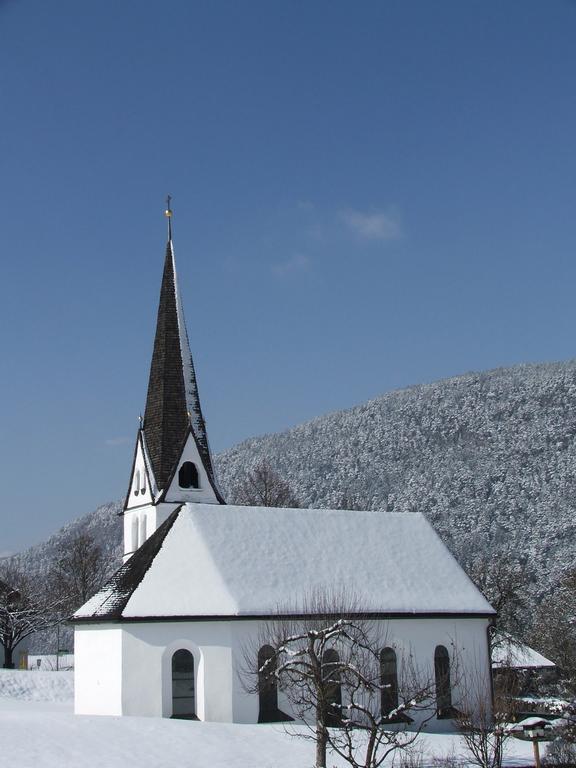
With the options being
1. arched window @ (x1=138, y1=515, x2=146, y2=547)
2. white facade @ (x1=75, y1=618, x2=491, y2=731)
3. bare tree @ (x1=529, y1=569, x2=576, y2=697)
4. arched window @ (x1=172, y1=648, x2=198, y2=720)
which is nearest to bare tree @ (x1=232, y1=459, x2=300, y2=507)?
bare tree @ (x1=529, y1=569, x2=576, y2=697)

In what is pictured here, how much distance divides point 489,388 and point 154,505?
399 feet

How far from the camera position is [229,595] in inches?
1296

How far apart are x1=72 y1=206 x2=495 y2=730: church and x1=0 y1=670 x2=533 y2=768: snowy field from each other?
223 cm

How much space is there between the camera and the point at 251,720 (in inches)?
1250

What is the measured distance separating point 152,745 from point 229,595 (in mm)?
6952

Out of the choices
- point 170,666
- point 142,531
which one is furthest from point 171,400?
point 170,666

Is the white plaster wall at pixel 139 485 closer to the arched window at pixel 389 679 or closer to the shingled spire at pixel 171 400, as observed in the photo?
the shingled spire at pixel 171 400

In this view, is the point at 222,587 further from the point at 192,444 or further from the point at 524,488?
the point at 524,488

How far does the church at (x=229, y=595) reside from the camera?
3197 cm

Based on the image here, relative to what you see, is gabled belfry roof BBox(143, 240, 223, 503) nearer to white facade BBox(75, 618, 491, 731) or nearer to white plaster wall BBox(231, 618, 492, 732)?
white facade BBox(75, 618, 491, 731)

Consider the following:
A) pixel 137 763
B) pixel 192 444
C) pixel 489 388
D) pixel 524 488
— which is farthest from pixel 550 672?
pixel 489 388

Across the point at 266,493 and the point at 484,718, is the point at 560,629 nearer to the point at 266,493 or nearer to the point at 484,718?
the point at 266,493

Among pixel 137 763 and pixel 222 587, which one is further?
pixel 222 587

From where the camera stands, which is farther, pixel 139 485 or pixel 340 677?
pixel 139 485
